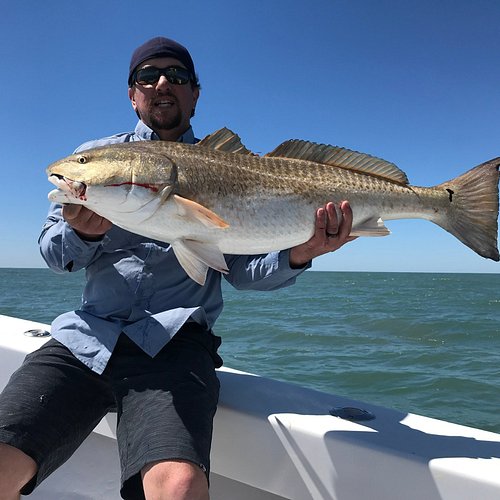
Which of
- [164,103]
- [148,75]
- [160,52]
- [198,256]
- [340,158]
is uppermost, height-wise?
[160,52]

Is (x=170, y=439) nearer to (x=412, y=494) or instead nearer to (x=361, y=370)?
(x=412, y=494)

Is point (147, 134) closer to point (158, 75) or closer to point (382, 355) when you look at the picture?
point (158, 75)

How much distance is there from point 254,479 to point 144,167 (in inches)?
65.8

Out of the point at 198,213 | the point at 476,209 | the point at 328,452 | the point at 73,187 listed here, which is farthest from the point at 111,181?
the point at 476,209

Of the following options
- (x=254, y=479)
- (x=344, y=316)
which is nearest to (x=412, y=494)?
(x=254, y=479)

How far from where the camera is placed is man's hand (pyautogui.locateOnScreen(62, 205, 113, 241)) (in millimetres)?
2250

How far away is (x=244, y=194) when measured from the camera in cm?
229

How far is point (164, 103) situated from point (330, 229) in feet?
4.15

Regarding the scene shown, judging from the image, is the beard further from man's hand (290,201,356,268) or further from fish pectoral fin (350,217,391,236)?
fish pectoral fin (350,217,391,236)

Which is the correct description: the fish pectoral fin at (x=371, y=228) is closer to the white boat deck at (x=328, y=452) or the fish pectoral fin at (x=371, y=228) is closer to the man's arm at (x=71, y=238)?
the white boat deck at (x=328, y=452)

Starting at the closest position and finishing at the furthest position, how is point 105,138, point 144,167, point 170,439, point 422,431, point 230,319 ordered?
1. point 170,439
2. point 144,167
3. point 422,431
4. point 105,138
5. point 230,319

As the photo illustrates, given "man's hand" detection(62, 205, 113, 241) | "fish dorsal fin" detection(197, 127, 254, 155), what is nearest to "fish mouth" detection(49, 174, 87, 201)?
"man's hand" detection(62, 205, 113, 241)

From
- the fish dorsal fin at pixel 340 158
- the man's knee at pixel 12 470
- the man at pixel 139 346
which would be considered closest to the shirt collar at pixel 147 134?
the man at pixel 139 346

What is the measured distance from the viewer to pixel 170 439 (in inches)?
79.8
